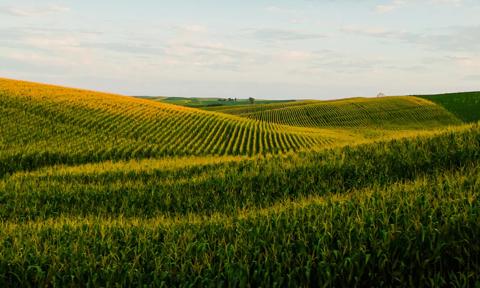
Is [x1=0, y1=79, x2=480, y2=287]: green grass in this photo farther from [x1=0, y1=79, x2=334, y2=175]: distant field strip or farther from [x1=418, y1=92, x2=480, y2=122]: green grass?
[x1=418, y1=92, x2=480, y2=122]: green grass

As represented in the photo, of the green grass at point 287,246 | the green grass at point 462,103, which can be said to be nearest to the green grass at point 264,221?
the green grass at point 287,246

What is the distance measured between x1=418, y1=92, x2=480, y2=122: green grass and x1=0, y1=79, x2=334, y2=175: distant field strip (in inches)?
2140

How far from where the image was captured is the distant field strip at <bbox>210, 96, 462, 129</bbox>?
8100 centimetres

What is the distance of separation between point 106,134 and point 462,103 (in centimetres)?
9777

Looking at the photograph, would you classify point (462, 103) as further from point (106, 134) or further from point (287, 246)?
point (287, 246)

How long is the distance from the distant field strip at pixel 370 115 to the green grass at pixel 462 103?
283cm

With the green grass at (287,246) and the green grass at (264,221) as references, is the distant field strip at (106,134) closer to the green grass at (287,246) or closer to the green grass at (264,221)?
the green grass at (264,221)

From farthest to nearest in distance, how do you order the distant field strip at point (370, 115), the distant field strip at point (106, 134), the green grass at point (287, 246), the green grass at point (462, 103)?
the green grass at point (462, 103) < the distant field strip at point (370, 115) < the distant field strip at point (106, 134) < the green grass at point (287, 246)

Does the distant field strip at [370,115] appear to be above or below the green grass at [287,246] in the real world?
above

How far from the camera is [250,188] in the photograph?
11477 millimetres

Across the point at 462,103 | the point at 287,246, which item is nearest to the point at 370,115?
the point at 462,103

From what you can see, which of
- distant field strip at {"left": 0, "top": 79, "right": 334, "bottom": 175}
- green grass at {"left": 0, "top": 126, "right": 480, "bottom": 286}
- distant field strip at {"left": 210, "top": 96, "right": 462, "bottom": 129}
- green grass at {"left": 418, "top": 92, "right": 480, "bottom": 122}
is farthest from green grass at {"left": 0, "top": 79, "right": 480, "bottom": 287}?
green grass at {"left": 418, "top": 92, "right": 480, "bottom": 122}

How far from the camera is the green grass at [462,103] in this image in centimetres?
8419

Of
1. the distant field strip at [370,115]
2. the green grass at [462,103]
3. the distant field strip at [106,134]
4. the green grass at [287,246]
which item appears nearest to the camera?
the green grass at [287,246]
